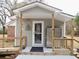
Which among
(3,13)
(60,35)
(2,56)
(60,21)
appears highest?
(3,13)

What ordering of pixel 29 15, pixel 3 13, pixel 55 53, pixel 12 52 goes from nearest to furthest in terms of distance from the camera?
pixel 55 53, pixel 12 52, pixel 29 15, pixel 3 13

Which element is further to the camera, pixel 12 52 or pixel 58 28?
pixel 58 28

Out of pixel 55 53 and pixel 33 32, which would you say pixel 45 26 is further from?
pixel 55 53

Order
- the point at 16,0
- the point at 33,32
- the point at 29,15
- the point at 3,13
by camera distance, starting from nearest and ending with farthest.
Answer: the point at 29,15, the point at 33,32, the point at 16,0, the point at 3,13

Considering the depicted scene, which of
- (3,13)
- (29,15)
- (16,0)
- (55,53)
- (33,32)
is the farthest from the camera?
(3,13)

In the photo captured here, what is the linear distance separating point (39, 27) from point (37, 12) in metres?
2.05

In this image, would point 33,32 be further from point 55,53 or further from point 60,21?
point 55,53

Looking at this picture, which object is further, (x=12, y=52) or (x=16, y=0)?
(x=16, y=0)

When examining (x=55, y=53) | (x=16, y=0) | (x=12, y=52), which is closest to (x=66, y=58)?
(x=55, y=53)

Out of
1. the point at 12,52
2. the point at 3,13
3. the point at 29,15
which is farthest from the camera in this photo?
the point at 3,13

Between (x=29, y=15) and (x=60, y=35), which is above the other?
(x=29, y=15)

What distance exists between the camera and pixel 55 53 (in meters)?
16.4

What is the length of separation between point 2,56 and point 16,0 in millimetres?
32353

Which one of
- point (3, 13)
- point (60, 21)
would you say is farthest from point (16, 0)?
point (60, 21)
